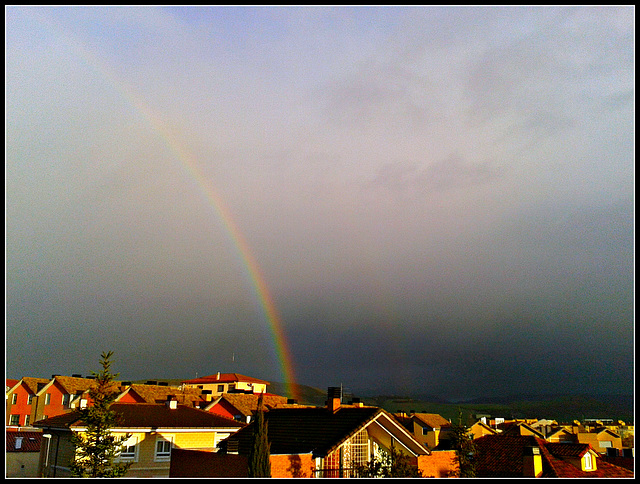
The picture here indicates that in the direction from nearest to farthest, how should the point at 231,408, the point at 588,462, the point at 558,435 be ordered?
1. the point at 588,462
2. the point at 231,408
3. the point at 558,435

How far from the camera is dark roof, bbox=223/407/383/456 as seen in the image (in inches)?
961

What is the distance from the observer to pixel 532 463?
27172 mm

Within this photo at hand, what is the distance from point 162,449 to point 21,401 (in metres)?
42.0

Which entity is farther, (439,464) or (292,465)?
(439,464)

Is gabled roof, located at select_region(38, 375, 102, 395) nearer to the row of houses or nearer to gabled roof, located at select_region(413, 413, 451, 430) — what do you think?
the row of houses

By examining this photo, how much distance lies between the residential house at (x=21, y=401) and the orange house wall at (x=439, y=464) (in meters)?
50.8

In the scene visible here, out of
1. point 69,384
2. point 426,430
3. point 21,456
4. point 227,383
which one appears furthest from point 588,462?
point 227,383

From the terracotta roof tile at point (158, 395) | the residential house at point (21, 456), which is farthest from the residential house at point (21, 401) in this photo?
the residential house at point (21, 456)

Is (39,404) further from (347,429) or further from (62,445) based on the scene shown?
(347,429)

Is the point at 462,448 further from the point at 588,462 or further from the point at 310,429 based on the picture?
the point at 310,429

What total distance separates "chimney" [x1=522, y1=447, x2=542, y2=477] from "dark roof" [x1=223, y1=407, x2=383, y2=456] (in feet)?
25.8

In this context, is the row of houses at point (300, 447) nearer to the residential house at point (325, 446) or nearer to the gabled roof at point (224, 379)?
the residential house at point (325, 446)

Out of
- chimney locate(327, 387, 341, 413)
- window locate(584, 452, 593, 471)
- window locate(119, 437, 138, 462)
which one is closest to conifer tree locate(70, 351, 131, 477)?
window locate(119, 437, 138, 462)

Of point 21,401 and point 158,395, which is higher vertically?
point 158,395
